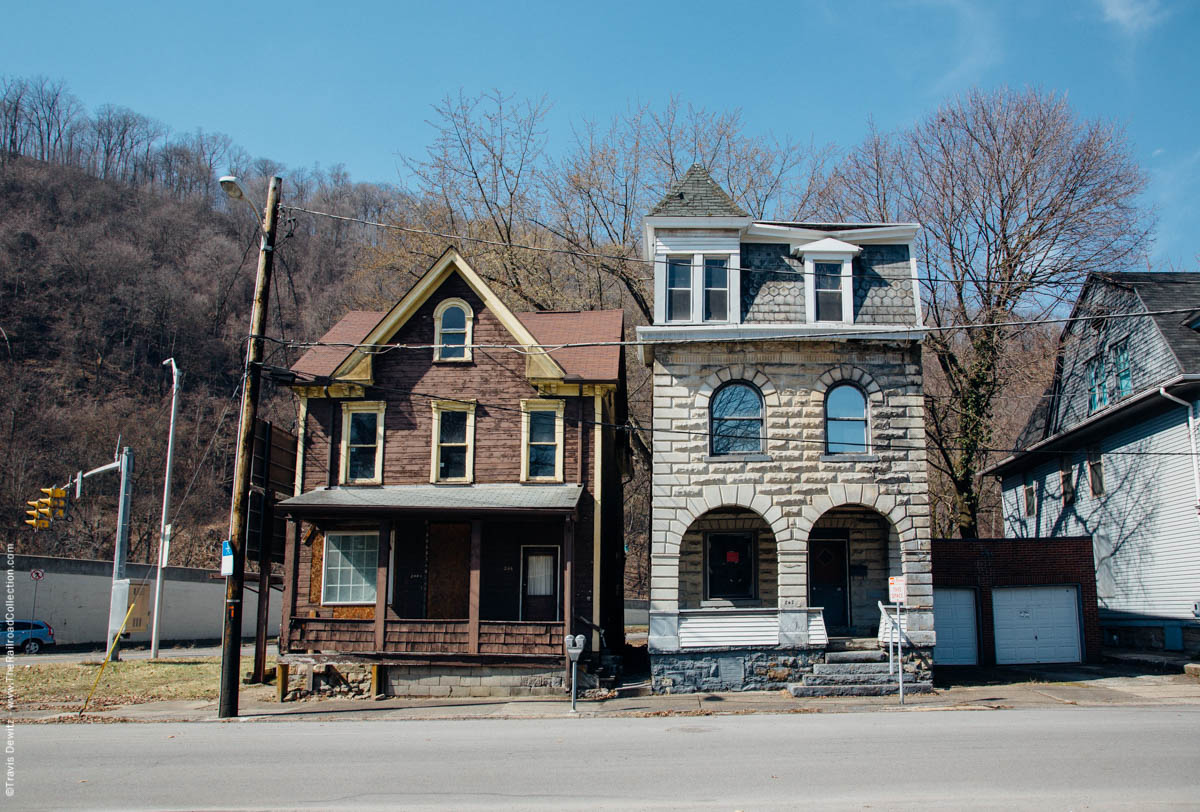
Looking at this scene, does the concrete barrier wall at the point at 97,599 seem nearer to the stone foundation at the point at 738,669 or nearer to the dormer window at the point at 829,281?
the stone foundation at the point at 738,669

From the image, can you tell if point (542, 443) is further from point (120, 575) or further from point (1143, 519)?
point (1143, 519)

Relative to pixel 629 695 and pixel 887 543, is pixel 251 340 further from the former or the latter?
pixel 887 543

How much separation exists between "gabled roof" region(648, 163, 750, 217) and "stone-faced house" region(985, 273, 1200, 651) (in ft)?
32.0

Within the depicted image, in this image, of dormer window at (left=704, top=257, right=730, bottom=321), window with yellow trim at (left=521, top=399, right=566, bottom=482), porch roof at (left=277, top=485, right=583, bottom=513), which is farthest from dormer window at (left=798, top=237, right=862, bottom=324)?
porch roof at (left=277, top=485, right=583, bottom=513)

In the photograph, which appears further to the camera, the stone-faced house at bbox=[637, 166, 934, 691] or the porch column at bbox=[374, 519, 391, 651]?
the stone-faced house at bbox=[637, 166, 934, 691]

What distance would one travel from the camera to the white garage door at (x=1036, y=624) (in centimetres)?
2416

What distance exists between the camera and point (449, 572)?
861 inches

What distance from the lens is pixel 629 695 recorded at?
765 inches

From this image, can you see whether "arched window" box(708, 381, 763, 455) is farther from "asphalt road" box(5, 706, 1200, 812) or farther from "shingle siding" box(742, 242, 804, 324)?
"asphalt road" box(5, 706, 1200, 812)

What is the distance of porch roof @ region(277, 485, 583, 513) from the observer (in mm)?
19562

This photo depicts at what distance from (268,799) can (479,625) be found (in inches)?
404

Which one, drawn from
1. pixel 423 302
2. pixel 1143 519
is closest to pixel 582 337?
pixel 423 302

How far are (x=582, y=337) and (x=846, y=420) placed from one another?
7168 millimetres

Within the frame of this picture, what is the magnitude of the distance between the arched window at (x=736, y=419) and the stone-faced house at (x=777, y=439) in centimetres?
3
